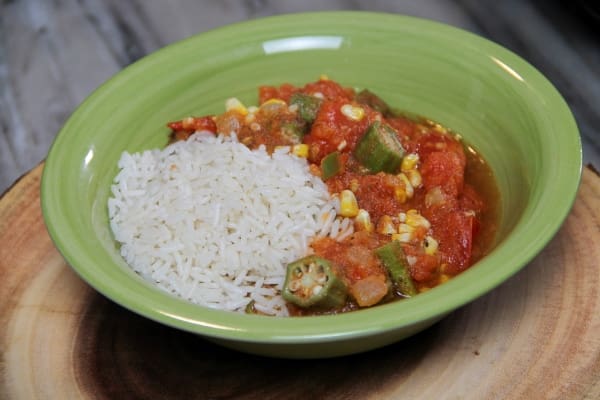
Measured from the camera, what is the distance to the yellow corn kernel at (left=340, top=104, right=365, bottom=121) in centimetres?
329

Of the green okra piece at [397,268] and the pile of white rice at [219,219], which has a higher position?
the green okra piece at [397,268]

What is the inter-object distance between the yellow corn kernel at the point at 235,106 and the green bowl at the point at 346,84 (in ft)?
0.25

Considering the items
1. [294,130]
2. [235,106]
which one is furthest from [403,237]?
[235,106]

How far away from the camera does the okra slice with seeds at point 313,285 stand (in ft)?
8.62

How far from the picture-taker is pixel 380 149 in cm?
318

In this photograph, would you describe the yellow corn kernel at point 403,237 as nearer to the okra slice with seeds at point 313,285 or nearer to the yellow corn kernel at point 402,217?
the yellow corn kernel at point 402,217

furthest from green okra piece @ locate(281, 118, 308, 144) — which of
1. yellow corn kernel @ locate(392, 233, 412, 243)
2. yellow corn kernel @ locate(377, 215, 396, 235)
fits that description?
yellow corn kernel @ locate(392, 233, 412, 243)

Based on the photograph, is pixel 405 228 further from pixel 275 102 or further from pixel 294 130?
pixel 275 102

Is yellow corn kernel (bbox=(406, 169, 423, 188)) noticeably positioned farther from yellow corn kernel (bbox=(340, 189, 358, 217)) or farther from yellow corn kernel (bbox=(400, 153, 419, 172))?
yellow corn kernel (bbox=(340, 189, 358, 217))

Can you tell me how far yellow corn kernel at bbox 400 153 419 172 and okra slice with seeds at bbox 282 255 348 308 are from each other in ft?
2.42

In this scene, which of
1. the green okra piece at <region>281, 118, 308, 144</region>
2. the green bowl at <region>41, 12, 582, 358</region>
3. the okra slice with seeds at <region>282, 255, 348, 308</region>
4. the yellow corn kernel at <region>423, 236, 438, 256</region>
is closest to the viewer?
the green bowl at <region>41, 12, 582, 358</region>

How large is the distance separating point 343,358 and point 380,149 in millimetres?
963

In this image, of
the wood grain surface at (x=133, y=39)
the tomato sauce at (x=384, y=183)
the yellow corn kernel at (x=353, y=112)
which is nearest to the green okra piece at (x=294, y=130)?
→ the tomato sauce at (x=384, y=183)

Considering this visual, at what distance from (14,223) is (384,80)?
180 centimetres
